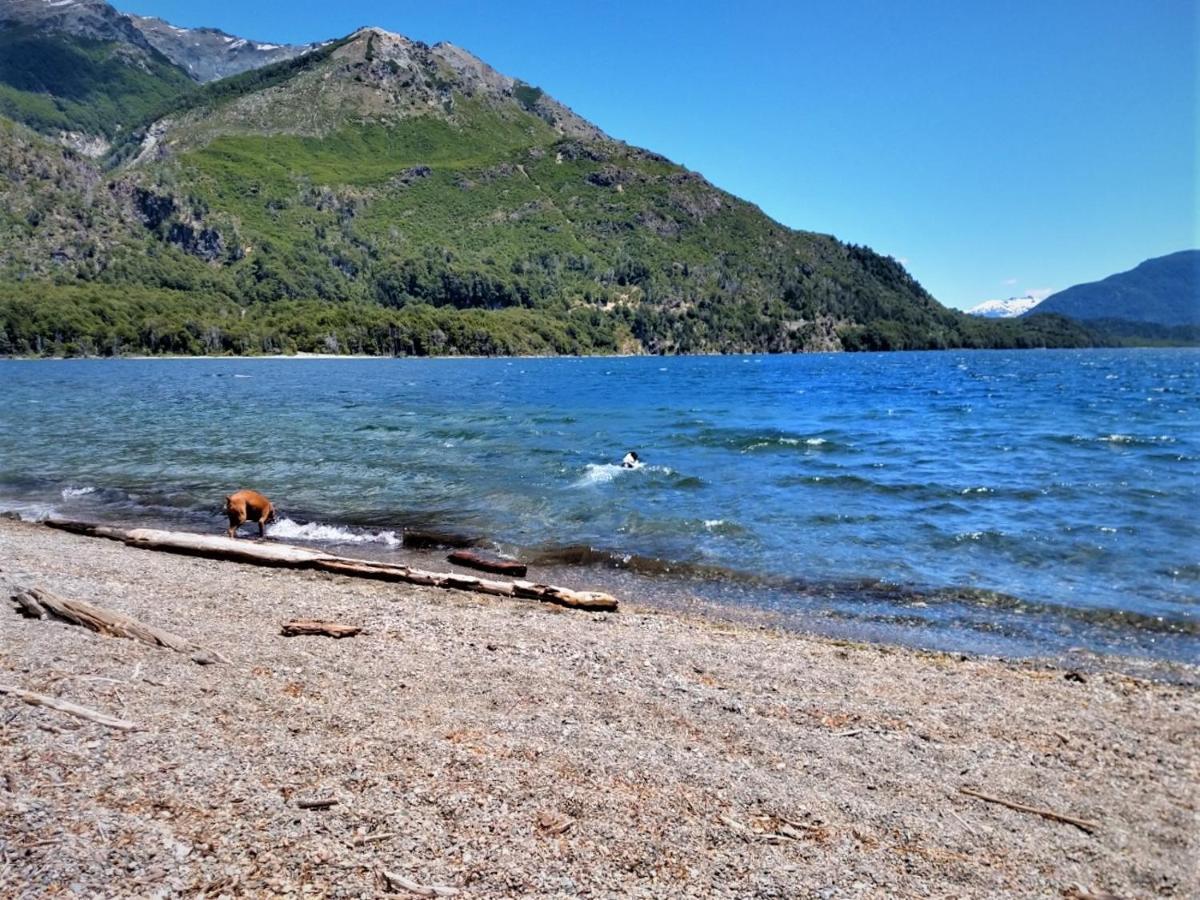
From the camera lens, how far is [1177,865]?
5266 mm

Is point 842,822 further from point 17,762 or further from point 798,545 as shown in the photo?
point 798,545

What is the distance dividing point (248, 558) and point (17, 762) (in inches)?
346

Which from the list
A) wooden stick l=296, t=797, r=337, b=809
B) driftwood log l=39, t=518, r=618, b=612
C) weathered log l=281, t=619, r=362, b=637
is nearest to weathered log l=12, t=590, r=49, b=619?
weathered log l=281, t=619, r=362, b=637

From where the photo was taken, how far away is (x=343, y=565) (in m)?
13.4

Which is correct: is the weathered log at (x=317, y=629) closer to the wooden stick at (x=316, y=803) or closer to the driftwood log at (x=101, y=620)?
the driftwood log at (x=101, y=620)

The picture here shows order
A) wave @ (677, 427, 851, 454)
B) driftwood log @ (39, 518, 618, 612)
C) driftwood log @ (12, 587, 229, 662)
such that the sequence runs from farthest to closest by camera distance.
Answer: wave @ (677, 427, 851, 454) → driftwood log @ (39, 518, 618, 612) → driftwood log @ (12, 587, 229, 662)

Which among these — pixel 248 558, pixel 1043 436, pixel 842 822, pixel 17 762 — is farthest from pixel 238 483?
pixel 1043 436

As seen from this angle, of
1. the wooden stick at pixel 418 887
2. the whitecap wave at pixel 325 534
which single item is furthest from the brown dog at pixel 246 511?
the wooden stick at pixel 418 887

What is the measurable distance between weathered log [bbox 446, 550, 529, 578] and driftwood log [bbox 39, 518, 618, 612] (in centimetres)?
58

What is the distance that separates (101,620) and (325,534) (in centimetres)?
890

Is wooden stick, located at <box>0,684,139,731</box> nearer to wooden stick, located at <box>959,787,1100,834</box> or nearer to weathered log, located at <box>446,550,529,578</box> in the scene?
wooden stick, located at <box>959,787,1100,834</box>

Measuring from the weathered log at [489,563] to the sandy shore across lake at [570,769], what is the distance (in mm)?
4315

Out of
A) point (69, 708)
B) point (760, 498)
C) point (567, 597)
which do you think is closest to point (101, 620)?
point (69, 708)

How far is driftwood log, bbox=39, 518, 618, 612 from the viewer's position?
12.2 metres
